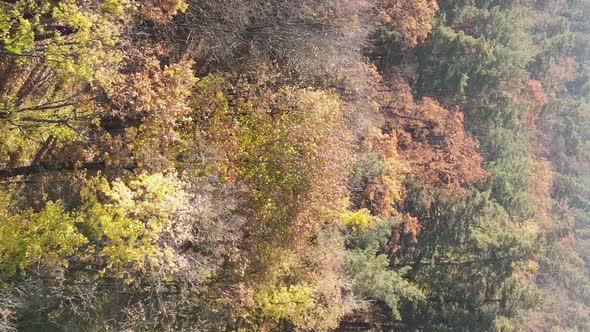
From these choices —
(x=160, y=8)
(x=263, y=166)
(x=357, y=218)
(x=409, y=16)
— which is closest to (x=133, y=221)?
(x=263, y=166)

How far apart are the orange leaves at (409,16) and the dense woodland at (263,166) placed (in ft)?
0.31

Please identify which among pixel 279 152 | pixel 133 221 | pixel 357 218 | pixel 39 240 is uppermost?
pixel 279 152

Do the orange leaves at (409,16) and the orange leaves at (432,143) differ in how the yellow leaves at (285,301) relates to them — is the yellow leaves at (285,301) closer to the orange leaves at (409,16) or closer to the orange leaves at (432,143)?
the orange leaves at (432,143)

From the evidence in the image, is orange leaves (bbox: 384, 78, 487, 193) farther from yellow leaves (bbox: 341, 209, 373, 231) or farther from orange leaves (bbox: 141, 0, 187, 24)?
orange leaves (bbox: 141, 0, 187, 24)

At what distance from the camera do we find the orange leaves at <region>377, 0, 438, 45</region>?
25.8m

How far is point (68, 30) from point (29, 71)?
2.72 m

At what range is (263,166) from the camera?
54.9ft

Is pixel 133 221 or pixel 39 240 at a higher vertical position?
pixel 133 221

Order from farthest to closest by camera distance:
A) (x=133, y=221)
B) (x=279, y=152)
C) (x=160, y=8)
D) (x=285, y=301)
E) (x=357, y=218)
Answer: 1. (x=357, y=218)
2. (x=285, y=301)
3. (x=279, y=152)
4. (x=160, y=8)
5. (x=133, y=221)

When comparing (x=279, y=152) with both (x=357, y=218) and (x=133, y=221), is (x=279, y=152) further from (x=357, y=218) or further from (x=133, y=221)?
(x=357, y=218)

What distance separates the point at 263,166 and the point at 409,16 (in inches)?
493

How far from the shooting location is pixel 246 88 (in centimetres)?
1817

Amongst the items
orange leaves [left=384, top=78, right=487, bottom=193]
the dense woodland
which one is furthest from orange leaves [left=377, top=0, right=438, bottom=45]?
orange leaves [left=384, top=78, right=487, bottom=193]

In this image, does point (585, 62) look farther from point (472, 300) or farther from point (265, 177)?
point (265, 177)
